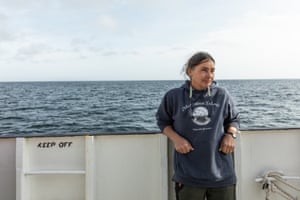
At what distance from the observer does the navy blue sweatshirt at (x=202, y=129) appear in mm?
1784

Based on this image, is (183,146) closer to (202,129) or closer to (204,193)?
(202,129)

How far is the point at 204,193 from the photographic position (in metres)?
1.81

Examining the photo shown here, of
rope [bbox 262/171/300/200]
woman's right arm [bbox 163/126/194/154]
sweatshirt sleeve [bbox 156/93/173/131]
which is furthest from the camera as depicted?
rope [bbox 262/171/300/200]

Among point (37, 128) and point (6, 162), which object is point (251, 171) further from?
point (37, 128)

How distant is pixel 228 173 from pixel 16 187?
150cm

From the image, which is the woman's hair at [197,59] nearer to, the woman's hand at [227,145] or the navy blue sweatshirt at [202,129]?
the navy blue sweatshirt at [202,129]

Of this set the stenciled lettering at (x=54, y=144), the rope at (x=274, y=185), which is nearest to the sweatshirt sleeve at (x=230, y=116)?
the rope at (x=274, y=185)

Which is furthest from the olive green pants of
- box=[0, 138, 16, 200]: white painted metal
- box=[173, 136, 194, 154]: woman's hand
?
box=[0, 138, 16, 200]: white painted metal

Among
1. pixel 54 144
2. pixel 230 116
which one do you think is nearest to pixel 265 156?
pixel 230 116

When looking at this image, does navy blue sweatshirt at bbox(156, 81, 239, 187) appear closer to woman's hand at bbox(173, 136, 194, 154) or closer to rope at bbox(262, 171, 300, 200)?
woman's hand at bbox(173, 136, 194, 154)

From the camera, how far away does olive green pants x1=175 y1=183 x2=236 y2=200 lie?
1.79m

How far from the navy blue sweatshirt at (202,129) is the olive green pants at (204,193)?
0.03 m

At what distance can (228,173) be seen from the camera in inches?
71.9

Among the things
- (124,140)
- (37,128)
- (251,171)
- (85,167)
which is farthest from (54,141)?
(37,128)
